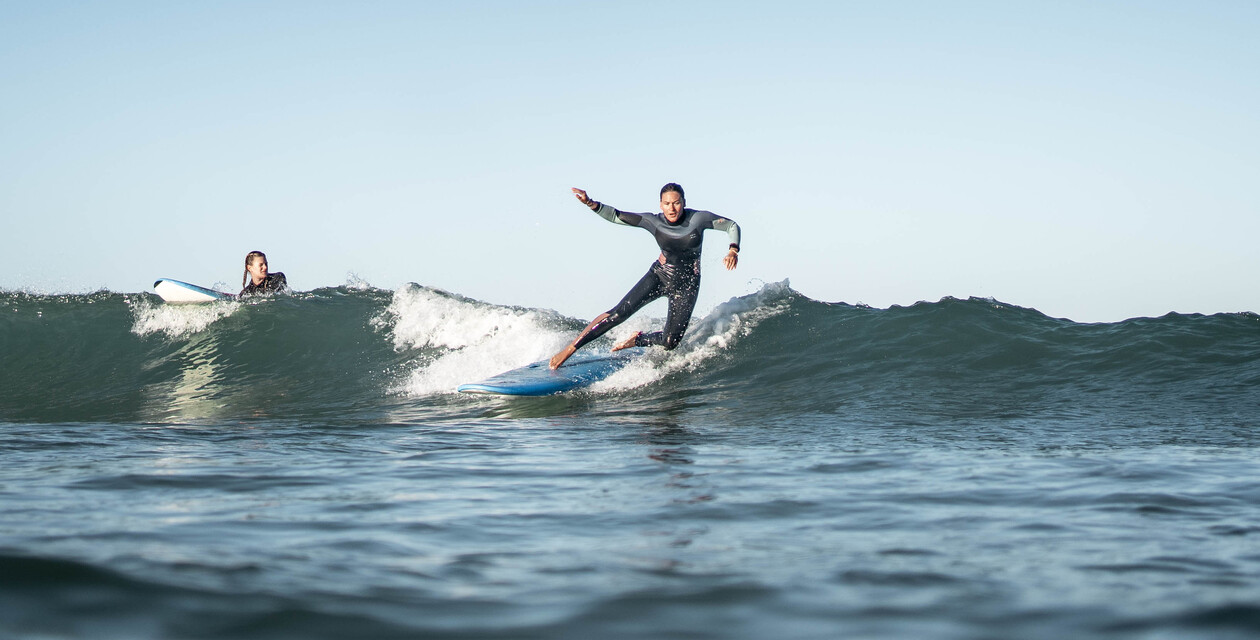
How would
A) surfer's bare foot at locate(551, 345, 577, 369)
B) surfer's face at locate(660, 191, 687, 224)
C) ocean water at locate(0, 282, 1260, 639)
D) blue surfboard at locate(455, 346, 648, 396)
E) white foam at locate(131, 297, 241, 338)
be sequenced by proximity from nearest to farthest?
ocean water at locate(0, 282, 1260, 639) → blue surfboard at locate(455, 346, 648, 396) → surfer's face at locate(660, 191, 687, 224) → surfer's bare foot at locate(551, 345, 577, 369) → white foam at locate(131, 297, 241, 338)

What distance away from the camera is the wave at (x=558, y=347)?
884cm

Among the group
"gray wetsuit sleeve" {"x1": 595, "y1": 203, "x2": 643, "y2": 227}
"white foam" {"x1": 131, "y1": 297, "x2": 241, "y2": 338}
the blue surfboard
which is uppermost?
"gray wetsuit sleeve" {"x1": 595, "y1": 203, "x2": 643, "y2": 227}

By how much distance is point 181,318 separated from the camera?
14.5m

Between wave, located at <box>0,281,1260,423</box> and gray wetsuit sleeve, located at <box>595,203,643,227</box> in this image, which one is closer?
wave, located at <box>0,281,1260,423</box>

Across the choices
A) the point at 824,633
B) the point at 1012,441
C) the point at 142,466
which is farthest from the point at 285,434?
the point at 824,633

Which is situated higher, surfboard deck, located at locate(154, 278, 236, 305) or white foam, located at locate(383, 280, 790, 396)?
surfboard deck, located at locate(154, 278, 236, 305)

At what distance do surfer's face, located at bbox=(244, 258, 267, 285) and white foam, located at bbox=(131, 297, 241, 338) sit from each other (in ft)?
3.42

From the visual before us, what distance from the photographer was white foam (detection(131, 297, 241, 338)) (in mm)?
14133

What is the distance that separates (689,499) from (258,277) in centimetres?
1104

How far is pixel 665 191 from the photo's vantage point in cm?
938

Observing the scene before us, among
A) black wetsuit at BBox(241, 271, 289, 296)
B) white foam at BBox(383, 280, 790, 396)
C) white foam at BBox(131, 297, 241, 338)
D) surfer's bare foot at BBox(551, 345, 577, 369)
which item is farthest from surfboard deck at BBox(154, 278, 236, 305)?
surfer's bare foot at BBox(551, 345, 577, 369)

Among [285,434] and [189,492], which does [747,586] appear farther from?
[285,434]

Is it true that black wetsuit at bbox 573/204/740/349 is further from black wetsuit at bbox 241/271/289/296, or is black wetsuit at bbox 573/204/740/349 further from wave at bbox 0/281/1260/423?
black wetsuit at bbox 241/271/289/296

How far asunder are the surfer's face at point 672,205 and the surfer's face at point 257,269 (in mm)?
6808
